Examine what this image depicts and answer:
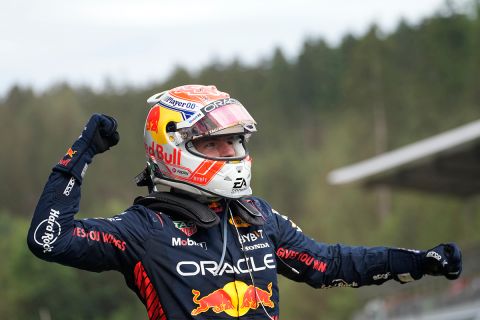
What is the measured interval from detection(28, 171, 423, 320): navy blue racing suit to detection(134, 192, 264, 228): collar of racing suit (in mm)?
35

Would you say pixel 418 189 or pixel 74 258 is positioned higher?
pixel 74 258

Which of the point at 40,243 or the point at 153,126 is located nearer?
the point at 40,243

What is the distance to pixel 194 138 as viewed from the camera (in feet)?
20.0

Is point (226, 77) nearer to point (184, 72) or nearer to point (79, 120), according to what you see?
point (184, 72)

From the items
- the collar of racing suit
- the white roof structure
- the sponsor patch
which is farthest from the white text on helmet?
the white roof structure

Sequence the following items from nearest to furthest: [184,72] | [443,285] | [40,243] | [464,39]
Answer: [40,243] → [443,285] → [464,39] → [184,72]

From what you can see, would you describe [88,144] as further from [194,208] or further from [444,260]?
[444,260]

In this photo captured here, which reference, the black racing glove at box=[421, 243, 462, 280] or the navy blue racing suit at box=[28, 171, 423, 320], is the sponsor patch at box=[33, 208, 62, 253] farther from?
the black racing glove at box=[421, 243, 462, 280]

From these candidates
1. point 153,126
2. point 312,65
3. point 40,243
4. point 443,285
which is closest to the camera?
point 40,243

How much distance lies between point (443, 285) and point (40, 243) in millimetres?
24159

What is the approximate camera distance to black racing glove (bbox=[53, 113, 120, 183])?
5637 mm

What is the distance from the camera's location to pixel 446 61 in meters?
73.6

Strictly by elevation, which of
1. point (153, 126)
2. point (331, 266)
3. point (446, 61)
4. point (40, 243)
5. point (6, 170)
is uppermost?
point (153, 126)

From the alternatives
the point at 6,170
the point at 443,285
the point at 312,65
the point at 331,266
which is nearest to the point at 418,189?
the point at 443,285
